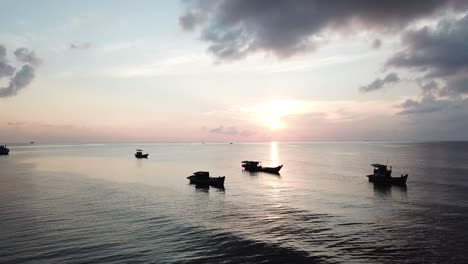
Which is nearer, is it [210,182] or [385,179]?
[210,182]

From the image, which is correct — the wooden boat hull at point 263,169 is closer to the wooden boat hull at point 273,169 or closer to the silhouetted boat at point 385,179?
the wooden boat hull at point 273,169

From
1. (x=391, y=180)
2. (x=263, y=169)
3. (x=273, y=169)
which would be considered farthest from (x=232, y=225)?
(x=263, y=169)

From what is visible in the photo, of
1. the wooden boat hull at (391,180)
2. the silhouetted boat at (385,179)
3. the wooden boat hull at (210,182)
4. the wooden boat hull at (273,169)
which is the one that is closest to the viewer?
the wooden boat hull at (210,182)

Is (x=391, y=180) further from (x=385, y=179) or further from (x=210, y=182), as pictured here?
(x=210, y=182)

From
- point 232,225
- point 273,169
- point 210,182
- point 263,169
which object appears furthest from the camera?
point 263,169

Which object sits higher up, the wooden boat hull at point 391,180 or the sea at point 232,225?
the wooden boat hull at point 391,180

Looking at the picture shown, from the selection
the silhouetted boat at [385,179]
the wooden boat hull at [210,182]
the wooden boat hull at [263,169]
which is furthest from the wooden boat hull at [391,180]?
the wooden boat hull at [210,182]

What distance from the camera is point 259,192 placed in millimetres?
76500

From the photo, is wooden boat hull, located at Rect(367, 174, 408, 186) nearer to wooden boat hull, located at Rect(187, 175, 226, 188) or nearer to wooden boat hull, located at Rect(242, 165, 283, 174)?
wooden boat hull, located at Rect(242, 165, 283, 174)

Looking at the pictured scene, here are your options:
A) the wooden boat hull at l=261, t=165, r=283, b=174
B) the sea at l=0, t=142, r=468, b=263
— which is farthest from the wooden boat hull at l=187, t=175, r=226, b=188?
the wooden boat hull at l=261, t=165, r=283, b=174

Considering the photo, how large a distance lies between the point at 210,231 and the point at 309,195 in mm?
36148

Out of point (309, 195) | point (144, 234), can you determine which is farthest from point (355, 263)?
point (309, 195)

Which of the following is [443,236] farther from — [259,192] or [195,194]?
[195,194]

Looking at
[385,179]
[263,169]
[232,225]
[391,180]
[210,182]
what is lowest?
[232,225]
